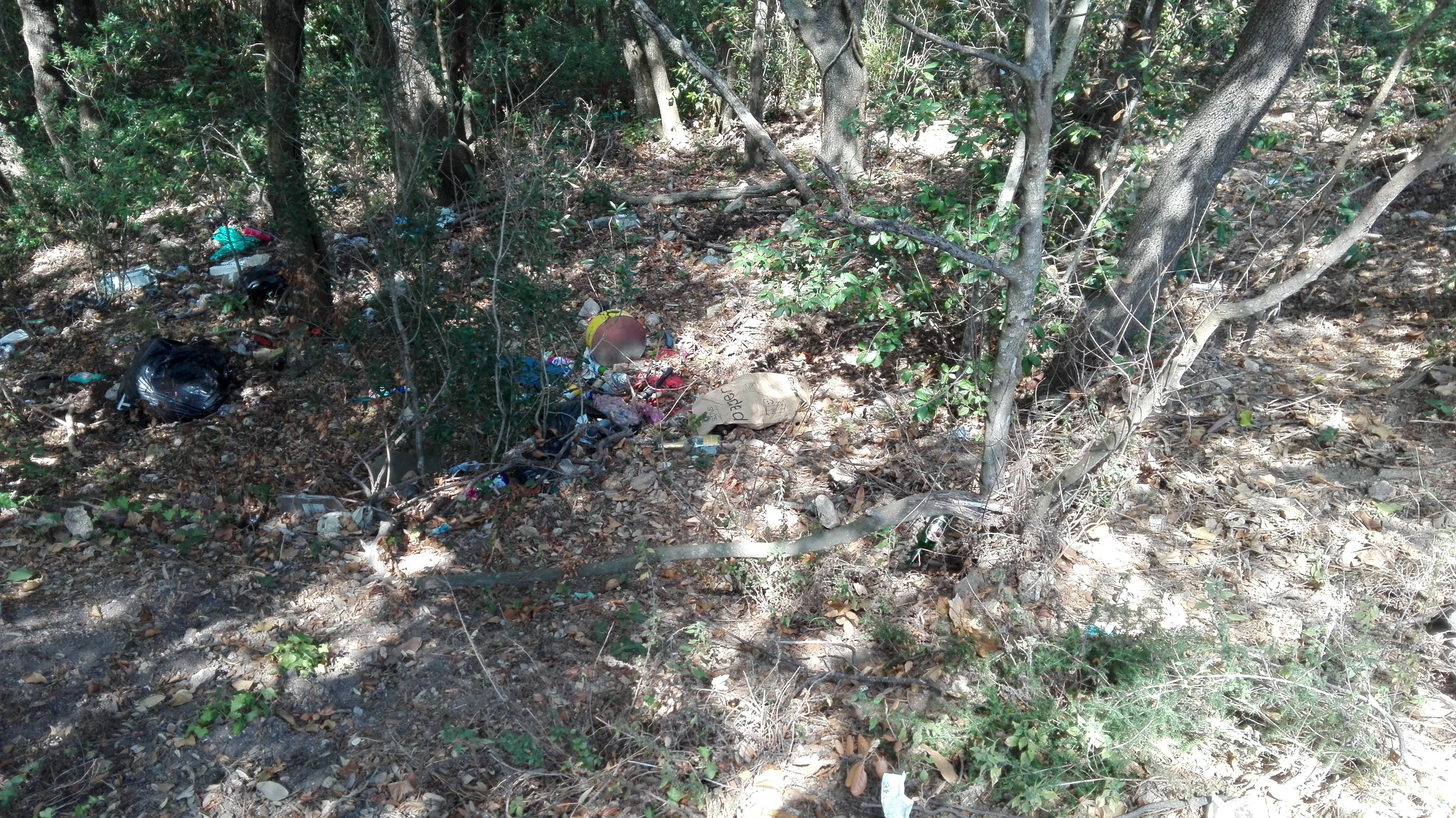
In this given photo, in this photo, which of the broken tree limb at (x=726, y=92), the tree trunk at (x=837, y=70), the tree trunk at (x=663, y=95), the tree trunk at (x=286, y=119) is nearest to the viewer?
the broken tree limb at (x=726, y=92)

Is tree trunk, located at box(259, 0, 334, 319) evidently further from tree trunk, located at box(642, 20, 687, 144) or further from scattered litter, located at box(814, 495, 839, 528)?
tree trunk, located at box(642, 20, 687, 144)

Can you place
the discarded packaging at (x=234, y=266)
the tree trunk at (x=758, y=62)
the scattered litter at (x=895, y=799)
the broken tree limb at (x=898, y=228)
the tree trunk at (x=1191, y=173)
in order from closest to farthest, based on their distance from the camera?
the scattered litter at (x=895, y=799) → the broken tree limb at (x=898, y=228) → the tree trunk at (x=1191, y=173) → the discarded packaging at (x=234, y=266) → the tree trunk at (x=758, y=62)

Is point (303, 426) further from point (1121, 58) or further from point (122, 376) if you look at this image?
point (1121, 58)

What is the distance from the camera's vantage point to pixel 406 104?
14.4 feet

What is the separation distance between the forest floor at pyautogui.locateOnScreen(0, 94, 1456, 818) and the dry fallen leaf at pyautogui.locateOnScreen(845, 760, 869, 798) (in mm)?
16

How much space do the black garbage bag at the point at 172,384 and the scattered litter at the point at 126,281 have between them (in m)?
1.80

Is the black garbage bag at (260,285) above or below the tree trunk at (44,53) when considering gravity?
below

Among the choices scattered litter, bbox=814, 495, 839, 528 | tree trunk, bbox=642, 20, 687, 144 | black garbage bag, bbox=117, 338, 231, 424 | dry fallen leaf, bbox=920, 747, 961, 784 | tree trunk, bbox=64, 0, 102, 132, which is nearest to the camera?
dry fallen leaf, bbox=920, 747, 961, 784

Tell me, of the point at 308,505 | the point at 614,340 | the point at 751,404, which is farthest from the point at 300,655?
the point at 614,340

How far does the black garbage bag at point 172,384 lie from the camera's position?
5535 millimetres

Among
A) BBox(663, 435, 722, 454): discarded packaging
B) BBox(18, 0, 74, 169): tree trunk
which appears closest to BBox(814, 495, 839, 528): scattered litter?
BBox(663, 435, 722, 454): discarded packaging

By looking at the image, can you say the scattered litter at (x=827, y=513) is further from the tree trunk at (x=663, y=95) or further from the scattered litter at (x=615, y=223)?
the tree trunk at (x=663, y=95)

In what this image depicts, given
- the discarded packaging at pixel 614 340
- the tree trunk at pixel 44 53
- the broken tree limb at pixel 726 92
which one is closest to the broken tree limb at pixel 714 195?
the discarded packaging at pixel 614 340

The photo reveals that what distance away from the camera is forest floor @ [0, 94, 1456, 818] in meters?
3.01
